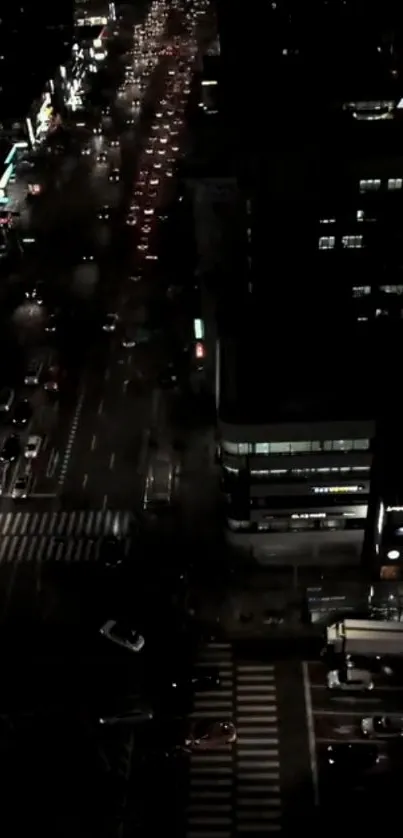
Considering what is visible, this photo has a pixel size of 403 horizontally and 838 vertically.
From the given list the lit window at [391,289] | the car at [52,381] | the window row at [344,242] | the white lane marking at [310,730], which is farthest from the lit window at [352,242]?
the white lane marking at [310,730]

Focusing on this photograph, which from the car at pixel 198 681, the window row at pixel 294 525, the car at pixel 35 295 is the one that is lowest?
the car at pixel 198 681

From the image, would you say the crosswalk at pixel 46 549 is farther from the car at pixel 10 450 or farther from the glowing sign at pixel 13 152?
the glowing sign at pixel 13 152

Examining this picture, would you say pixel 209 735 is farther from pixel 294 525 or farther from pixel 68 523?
pixel 68 523

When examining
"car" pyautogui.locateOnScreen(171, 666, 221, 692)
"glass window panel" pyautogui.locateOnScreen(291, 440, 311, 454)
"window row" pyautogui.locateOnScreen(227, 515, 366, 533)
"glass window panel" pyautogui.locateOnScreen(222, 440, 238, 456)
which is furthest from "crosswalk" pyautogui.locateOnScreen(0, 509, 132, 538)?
"glass window panel" pyautogui.locateOnScreen(291, 440, 311, 454)

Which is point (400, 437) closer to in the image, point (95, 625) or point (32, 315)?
point (95, 625)

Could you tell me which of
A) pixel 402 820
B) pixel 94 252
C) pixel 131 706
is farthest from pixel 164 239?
pixel 402 820

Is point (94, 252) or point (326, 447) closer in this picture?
point (326, 447)
